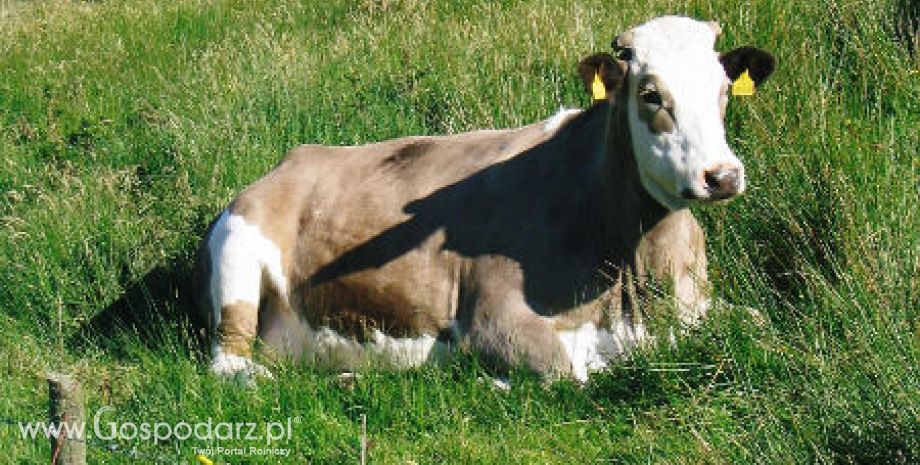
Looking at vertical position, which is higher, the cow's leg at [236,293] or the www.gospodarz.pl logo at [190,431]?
the cow's leg at [236,293]

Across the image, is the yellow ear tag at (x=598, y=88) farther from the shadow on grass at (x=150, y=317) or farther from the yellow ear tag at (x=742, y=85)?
the shadow on grass at (x=150, y=317)

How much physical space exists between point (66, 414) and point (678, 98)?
2.97 m

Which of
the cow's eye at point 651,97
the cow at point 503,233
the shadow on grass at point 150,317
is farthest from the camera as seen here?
the shadow on grass at point 150,317

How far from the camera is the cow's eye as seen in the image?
6.31 metres

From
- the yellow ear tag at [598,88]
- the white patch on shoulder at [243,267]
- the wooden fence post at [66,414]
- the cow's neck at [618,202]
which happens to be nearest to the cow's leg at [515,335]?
the cow's neck at [618,202]

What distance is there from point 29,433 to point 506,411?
1.96m

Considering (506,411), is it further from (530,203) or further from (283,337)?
(283,337)

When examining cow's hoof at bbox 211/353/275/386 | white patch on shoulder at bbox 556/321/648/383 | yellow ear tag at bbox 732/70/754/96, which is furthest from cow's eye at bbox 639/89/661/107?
cow's hoof at bbox 211/353/275/386

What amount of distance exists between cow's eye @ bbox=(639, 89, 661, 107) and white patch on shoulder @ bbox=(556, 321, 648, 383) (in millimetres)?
976

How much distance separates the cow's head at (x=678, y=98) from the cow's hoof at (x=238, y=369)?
76.8 inches

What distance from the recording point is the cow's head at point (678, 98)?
238 inches

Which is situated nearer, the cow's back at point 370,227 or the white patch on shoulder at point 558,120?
the cow's back at point 370,227

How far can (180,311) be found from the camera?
808cm

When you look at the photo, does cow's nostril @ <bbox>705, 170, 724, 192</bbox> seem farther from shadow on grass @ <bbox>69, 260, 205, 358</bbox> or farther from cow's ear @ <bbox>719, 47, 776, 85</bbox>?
shadow on grass @ <bbox>69, 260, 205, 358</bbox>
